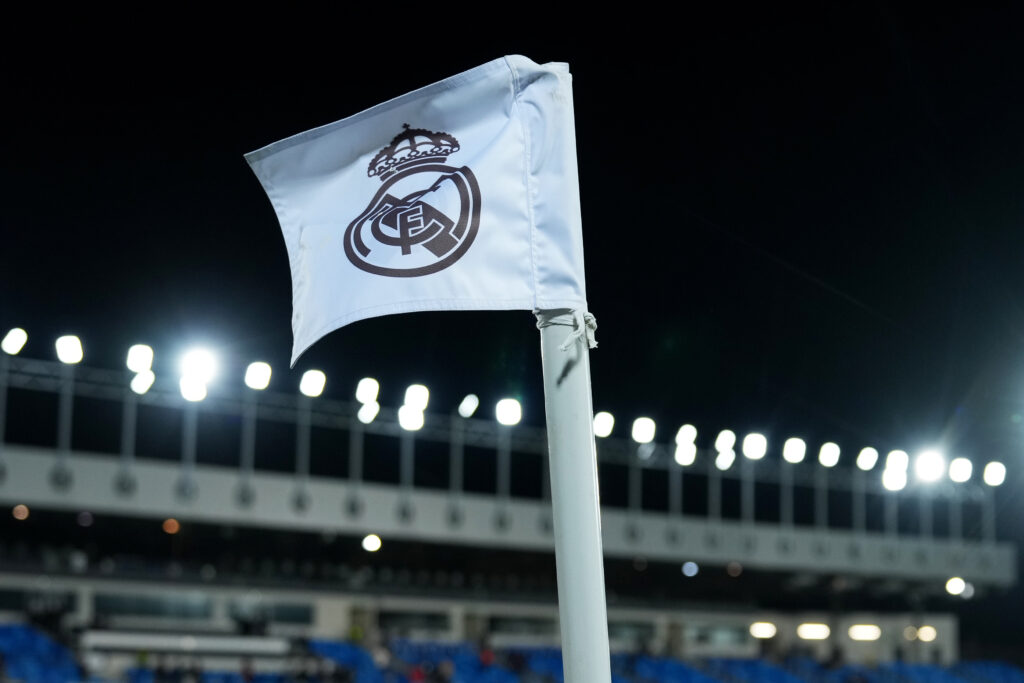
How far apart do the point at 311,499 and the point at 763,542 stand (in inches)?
520

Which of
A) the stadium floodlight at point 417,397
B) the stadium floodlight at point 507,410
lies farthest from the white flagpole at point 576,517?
the stadium floodlight at point 507,410

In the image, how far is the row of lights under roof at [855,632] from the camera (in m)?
44.8

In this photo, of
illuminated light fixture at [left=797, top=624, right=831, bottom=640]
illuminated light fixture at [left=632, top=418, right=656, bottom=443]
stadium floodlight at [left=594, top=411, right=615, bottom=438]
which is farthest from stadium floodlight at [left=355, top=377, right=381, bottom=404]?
illuminated light fixture at [left=797, top=624, right=831, bottom=640]

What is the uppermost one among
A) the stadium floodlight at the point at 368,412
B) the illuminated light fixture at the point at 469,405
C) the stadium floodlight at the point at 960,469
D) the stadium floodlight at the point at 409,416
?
the illuminated light fixture at the point at 469,405

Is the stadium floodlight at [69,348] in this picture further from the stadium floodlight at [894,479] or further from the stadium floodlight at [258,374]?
the stadium floodlight at [894,479]

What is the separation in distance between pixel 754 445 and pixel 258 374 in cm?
1297

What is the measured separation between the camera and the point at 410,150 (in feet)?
12.9

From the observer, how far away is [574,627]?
351 cm

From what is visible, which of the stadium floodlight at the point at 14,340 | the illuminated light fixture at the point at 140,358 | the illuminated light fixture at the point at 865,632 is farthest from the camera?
the illuminated light fixture at the point at 865,632

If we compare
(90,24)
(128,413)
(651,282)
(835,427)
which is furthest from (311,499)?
(90,24)

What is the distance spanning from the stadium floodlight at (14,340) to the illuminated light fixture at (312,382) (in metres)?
5.77

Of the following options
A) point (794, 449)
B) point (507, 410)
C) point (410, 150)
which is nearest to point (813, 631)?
point (794, 449)

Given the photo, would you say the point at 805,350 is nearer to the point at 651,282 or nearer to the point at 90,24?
the point at 651,282

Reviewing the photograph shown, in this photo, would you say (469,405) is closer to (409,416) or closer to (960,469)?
(409,416)
